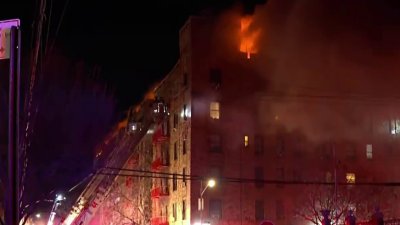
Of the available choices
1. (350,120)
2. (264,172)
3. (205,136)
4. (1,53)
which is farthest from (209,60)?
(1,53)

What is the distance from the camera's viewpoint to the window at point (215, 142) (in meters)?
40.1

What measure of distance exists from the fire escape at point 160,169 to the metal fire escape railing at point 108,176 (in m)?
0.86

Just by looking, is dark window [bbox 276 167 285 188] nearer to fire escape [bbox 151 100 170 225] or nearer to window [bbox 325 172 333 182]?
window [bbox 325 172 333 182]

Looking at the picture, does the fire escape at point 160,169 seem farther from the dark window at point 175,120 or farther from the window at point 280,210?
the window at point 280,210

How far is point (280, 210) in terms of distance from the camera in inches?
1597

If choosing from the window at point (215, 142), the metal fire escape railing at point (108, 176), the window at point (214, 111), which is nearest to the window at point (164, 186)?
the metal fire escape railing at point (108, 176)

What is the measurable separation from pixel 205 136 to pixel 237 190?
3.92 meters

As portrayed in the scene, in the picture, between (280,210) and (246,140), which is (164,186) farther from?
(280,210)

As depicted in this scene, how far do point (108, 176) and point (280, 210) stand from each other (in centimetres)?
1120

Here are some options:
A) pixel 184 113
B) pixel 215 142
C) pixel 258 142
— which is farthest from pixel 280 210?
pixel 184 113

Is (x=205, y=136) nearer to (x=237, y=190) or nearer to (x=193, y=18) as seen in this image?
(x=237, y=190)

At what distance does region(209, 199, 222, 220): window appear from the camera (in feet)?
129

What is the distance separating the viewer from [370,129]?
43.5 meters

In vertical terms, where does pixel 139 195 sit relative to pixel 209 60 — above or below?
below
